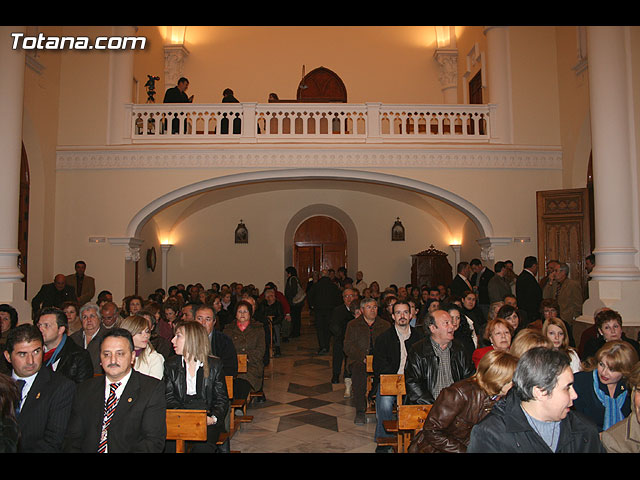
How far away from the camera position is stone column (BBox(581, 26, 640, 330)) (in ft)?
23.7

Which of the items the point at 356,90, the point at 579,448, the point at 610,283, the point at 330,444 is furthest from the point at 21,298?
the point at 356,90

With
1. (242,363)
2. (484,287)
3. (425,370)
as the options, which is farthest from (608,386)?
(484,287)

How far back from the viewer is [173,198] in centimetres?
1080

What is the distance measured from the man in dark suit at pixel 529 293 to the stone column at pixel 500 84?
394cm

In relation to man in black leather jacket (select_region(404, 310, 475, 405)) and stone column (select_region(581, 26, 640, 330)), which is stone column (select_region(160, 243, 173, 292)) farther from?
man in black leather jacket (select_region(404, 310, 475, 405))

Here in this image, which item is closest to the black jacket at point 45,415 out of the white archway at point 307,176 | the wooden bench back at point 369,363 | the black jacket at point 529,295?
the wooden bench back at point 369,363

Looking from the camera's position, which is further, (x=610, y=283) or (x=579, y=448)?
(x=610, y=283)

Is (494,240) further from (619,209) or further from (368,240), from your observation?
(368,240)

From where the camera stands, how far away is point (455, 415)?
3.04 m

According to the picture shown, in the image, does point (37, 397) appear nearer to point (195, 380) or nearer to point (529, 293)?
point (195, 380)

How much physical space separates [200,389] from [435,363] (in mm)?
1847

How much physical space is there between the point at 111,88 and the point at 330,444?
29.0ft

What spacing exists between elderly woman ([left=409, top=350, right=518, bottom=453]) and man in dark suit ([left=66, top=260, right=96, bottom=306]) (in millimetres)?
8470

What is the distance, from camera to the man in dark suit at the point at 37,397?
2.96 m
